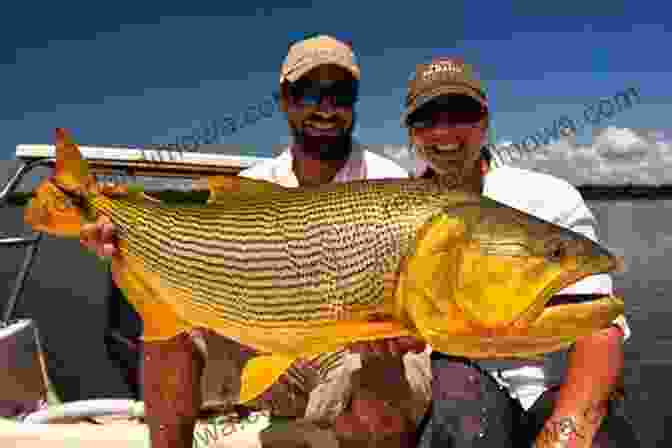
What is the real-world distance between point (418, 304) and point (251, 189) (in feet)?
3.10

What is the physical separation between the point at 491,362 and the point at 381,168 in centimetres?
159

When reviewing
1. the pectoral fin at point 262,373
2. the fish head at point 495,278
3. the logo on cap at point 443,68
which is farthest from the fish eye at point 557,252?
the logo on cap at point 443,68

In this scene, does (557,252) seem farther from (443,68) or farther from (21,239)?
(21,239)

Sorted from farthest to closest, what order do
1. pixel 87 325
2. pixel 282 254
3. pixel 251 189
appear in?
pixel 87 325
pixel 251 189
pixel 282 254

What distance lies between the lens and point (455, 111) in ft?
11.9

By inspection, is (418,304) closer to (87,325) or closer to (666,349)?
(666,349)

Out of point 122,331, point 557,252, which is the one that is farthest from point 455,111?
point 122,331

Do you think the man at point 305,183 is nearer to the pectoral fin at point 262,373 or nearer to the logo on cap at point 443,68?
the pectoral fin at point 262,373

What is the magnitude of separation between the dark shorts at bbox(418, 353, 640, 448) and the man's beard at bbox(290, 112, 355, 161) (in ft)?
5.66

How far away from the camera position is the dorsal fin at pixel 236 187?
2938 mm

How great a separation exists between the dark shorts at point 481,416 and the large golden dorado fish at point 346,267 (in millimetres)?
650

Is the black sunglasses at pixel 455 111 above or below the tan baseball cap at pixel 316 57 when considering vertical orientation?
below

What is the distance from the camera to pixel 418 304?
2.38 metres

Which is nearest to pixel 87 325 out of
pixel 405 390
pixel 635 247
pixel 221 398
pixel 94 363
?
pixel 94 363
